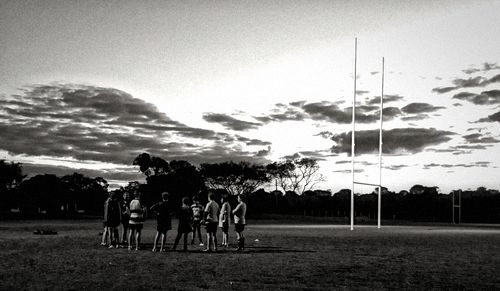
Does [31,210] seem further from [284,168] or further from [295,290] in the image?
[295,290]

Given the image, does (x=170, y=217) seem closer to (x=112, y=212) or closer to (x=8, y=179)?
(x=112, y=212)

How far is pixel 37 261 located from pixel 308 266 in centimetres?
704

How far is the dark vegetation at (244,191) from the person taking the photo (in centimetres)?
8425

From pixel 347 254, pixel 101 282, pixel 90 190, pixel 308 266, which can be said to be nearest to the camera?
pixel 101 282

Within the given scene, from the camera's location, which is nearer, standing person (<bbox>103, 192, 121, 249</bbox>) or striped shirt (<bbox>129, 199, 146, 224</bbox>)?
striped shirt (<bbox>129, 199, 146, 224</bbox>)

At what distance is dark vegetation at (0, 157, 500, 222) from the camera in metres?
84.2

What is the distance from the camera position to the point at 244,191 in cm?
10212

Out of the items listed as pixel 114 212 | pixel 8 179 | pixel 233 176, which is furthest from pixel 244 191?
pixel 114 212

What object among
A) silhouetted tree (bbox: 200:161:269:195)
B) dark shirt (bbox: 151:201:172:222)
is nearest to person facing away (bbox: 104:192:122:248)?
dark shirt (bbox: 151:201:172:222)

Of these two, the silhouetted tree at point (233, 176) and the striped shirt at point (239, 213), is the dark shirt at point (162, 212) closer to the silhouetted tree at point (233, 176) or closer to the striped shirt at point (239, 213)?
the striped shirt at point (239, 213)

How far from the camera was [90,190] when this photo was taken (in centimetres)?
→ 12006

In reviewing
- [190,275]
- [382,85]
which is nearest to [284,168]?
[382,85]

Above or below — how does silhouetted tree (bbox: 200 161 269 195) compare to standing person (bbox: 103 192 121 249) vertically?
above

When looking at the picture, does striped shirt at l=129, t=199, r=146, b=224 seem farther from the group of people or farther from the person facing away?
the person facing away
